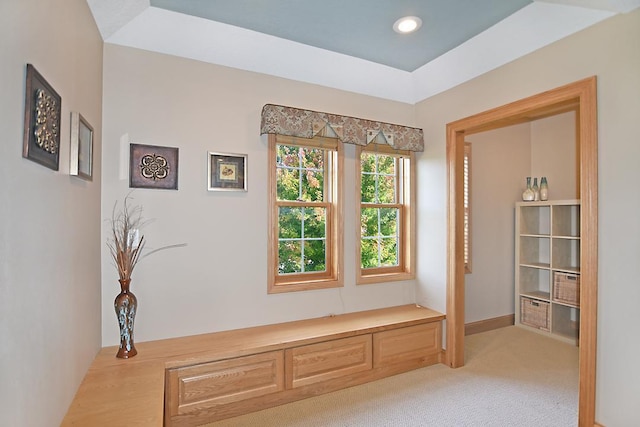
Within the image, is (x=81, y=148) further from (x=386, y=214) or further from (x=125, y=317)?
(x=386, y=214)

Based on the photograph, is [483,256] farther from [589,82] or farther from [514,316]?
[589,82]

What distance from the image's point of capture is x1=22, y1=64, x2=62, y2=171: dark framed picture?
1.17 meters

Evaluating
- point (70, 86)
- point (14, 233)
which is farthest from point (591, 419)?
point (70, 86)

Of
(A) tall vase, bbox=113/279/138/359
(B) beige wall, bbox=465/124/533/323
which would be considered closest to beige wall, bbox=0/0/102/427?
(A) tall vase, bbox=113/279/138/359

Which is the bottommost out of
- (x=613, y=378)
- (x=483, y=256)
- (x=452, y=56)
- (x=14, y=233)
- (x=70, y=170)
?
(x=613, y=378)

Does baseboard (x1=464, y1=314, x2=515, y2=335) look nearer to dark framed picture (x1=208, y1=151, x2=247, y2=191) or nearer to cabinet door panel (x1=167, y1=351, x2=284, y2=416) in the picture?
cabinet door panel (x1=167, y1=351, x2=284, y2=416)

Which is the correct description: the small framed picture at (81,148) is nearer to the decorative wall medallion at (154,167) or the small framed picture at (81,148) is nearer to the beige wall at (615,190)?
the decorative wall medallion at (154,167)

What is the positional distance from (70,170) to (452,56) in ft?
10.0

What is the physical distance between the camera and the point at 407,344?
123 inches

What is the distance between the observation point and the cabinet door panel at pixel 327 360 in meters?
2.63

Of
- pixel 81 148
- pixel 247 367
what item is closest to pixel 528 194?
pixel 247 367

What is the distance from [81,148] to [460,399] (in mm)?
3143

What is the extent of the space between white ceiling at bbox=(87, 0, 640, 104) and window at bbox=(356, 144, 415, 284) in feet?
2.67

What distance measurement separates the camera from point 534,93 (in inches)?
101
